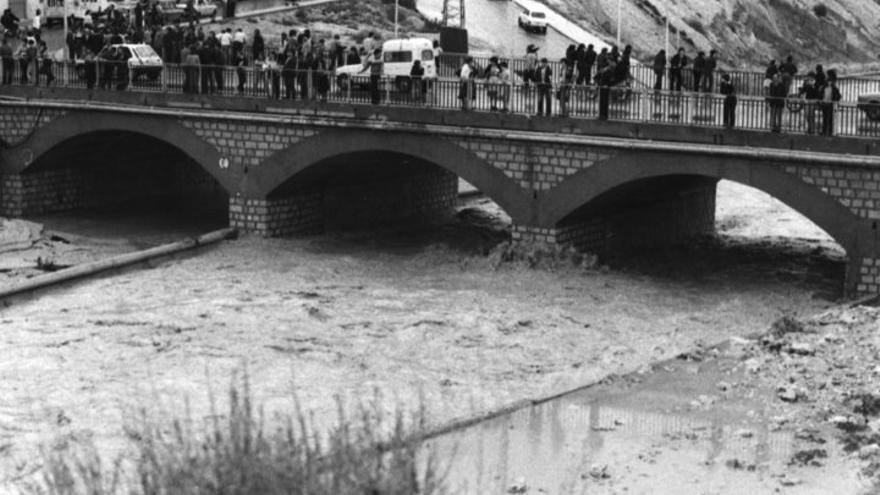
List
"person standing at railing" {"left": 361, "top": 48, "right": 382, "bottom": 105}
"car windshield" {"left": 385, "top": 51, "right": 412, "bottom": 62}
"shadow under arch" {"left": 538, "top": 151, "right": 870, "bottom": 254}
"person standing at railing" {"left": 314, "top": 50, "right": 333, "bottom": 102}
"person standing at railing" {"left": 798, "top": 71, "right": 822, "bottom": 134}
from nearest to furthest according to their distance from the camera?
"shadow under arch" {"left": 538, "top": 151, "right": 870, "bottom": 254}
"person standing at railing" {"left": 798, "top": 71, "right": 822, "bottom": 134}
"person standing at railing" {"left": 361, "top": 48, "right": 382, "bottom": 105}
"person standing at railing" {"left": 314, "top": 50, "right": 333, "bottom": 102}
"car windshield" {"left": 385, "top": 51, "right": 412, "bottom": 62}

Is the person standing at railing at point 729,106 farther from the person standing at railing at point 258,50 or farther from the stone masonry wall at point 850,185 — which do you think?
the person standing at railing at point 258,50

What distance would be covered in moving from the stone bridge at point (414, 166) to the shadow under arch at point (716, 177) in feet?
0.10

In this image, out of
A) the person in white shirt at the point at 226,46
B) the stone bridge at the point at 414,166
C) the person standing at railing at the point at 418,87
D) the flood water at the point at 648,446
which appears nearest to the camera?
the flood water at the point at 648,446

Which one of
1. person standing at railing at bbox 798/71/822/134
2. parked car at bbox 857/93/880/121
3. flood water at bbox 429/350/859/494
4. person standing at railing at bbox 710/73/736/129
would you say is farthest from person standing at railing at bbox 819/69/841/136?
flood water at bbox 429/350/859/494

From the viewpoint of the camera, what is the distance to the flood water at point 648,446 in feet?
77.9

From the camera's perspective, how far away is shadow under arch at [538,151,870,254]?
115ft

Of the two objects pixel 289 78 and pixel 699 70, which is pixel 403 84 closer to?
pixel 289 78

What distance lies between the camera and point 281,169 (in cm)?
4366

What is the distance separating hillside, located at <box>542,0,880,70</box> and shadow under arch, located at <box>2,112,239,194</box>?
3323 centimetres

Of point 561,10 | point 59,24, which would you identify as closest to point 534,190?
point 59,24

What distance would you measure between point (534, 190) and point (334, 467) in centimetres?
2581

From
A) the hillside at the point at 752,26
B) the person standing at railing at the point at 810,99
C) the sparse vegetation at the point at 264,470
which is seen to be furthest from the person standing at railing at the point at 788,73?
the hillside at the point at 752,26

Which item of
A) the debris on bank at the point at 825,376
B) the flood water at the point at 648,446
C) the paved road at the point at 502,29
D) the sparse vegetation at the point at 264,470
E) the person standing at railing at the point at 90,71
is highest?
the paved road at the point at 502,29

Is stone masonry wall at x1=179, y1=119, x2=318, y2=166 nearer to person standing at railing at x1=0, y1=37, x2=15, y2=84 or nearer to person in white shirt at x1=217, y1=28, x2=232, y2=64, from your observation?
person in white shirt at x1=217, y1=28, x2=232, y2=64
